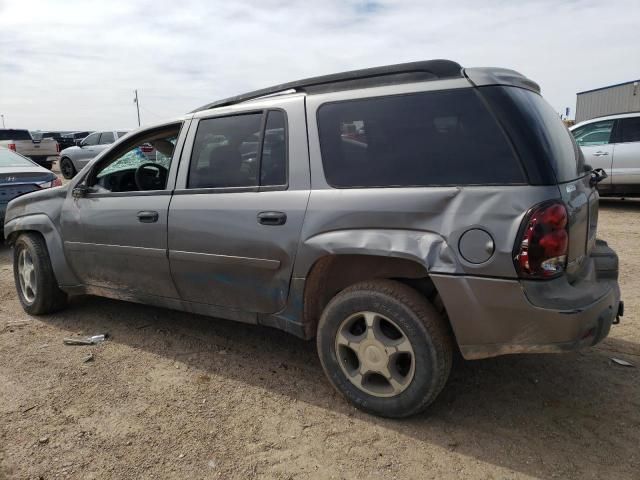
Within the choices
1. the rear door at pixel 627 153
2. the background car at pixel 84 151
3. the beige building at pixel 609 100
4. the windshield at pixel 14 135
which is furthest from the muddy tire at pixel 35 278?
the beige building at pixel 609 100

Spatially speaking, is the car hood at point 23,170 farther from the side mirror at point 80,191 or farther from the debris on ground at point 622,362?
the debris on ground at point 622,362

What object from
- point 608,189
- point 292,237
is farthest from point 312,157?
point 608,189

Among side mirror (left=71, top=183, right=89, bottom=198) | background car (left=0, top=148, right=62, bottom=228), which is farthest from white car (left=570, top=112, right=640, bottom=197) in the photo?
background car (left=0, top=148, right=62, bottom=228)

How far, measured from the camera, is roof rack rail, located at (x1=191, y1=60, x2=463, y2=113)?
251 centimetres

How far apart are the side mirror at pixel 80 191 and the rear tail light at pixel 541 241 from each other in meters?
3.32

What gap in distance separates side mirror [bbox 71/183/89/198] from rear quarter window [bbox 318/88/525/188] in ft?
7.26

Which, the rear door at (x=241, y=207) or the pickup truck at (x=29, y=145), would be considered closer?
the rear door at (x=241, y=207)

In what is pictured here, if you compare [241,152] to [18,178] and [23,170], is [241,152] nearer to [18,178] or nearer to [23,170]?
[18,178]

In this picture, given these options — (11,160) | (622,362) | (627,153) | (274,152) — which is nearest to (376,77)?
(274,152)

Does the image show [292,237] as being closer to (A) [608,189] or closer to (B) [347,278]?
(B) [347,278]

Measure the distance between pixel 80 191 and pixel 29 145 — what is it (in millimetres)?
16513

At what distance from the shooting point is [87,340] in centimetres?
386

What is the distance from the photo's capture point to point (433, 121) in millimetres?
2475

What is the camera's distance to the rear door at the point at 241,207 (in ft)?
9.41
